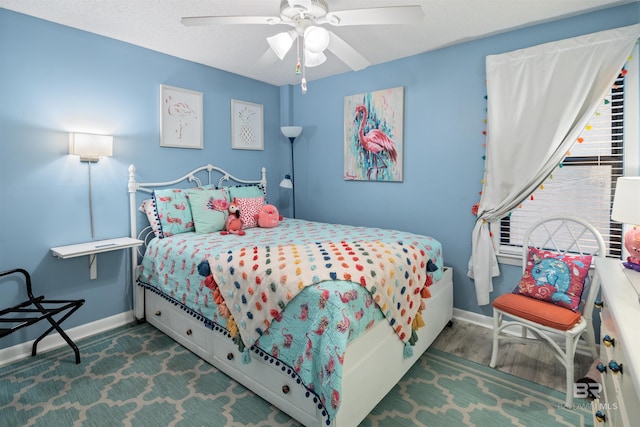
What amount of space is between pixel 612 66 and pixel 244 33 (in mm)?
2745

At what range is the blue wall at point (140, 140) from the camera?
2.53 metres

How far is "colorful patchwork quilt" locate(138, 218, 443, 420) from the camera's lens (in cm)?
165

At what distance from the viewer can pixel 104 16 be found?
253 cm

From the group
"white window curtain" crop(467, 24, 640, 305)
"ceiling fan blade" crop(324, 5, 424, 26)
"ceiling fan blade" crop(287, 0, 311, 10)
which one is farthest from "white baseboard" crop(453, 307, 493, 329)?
"ceiling fan blade" crop(287, 0, 311, 10)

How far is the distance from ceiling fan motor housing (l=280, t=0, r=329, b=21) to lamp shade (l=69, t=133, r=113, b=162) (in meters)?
1.82

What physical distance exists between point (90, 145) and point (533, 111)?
11.5 feet

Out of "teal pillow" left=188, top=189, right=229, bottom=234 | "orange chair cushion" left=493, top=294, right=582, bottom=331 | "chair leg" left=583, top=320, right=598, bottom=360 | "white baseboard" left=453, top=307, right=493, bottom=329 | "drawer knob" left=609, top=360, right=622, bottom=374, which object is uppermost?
"teal pillow" left=188, top=189, right=229, bottom=234

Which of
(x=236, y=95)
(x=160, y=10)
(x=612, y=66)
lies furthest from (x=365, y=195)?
(x=160, y=10)

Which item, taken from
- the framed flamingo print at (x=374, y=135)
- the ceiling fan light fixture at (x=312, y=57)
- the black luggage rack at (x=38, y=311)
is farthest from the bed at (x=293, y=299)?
the ceiling fan light fixture at (x=312, y=57)

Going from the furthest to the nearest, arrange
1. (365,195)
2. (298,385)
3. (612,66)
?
(365,195), (612,66), (298,385)

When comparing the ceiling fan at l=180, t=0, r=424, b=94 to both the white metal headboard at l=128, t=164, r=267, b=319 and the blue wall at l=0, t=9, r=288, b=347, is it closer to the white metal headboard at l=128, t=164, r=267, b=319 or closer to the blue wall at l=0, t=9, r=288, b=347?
the blue wall at l=0, t=9, r=288, b=347

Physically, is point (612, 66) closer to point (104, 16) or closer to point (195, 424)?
point (195, 424)

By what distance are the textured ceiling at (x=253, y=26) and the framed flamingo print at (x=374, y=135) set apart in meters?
0.43

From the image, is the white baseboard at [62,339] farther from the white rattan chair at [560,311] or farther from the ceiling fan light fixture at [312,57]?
the white rattan chair at [560,311]
